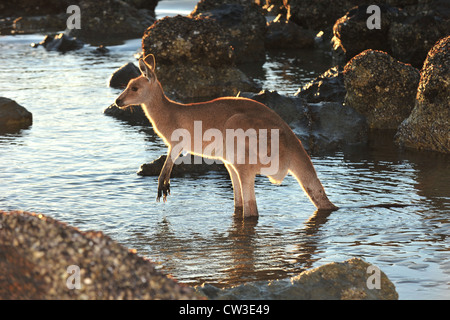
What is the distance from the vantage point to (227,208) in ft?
29.6

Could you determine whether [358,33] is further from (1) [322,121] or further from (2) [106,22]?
(2) [106,22]

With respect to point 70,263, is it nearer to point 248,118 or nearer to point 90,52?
point 248,118

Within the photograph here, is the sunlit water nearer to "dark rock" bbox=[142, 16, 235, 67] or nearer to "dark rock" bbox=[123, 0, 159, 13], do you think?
"dark rock" bbox=[142, 16, 235, 67]

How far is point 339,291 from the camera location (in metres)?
4.90

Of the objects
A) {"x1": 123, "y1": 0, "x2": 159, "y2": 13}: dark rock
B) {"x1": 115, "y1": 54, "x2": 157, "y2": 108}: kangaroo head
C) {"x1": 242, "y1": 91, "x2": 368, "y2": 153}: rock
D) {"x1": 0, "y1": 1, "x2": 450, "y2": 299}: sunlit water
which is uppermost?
{"x1": 123, "y1": 0, "x2": 159, "y2": 13}: dark rock

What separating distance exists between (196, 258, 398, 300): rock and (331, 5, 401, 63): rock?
686 inches

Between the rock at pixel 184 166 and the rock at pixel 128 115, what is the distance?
4.25m

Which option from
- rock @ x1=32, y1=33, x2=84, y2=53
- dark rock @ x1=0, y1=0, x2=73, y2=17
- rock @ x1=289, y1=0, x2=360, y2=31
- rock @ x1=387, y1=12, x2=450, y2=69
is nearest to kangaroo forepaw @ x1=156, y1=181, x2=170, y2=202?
rock @ x1=387, y1=12, x2=450, y2=69

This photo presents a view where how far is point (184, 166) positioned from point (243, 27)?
1439 cm

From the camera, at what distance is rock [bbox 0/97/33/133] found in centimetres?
1456

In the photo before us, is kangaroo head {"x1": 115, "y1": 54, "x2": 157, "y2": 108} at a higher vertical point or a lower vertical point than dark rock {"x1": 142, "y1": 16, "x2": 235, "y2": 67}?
lower

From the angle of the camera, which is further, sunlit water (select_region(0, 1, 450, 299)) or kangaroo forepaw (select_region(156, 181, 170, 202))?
kangaroo forepaw (select_region(156, 181, 170, 202))

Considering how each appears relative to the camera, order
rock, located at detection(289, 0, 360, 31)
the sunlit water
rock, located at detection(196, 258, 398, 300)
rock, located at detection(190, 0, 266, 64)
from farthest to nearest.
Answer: rock, located at detection(289, 0, 360, 31), rock, located at detection(190, 0, 266, 64), the sunlit water, rock, located at detection(196, 258, 398, 300)
